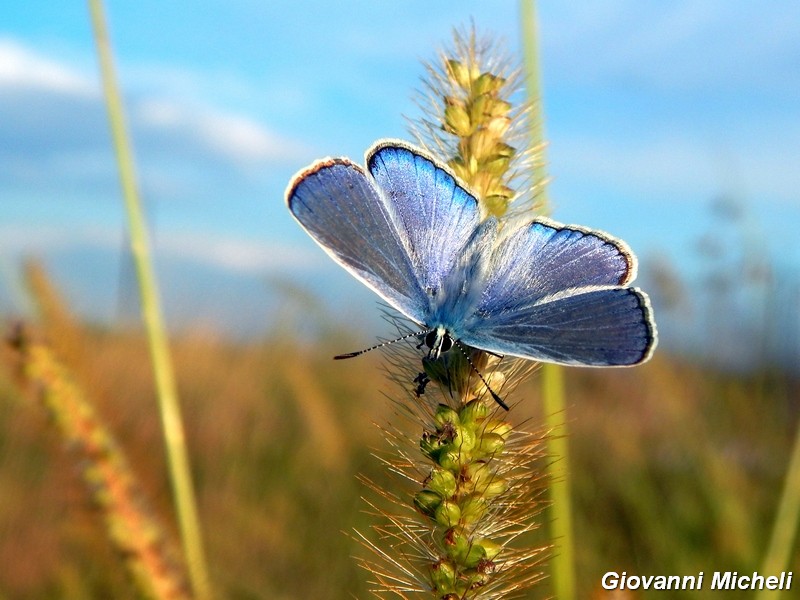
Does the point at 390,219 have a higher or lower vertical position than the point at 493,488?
higher

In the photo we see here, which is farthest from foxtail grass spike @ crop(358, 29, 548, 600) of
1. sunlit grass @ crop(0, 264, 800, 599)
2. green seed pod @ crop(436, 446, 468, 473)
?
sunlit grass @ crop(0, 264, 800, 599)

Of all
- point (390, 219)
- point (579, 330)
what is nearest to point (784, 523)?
point (579, 330)

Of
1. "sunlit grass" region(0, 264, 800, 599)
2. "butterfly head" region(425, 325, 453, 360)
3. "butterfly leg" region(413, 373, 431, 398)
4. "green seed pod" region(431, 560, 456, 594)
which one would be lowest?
"sunlit grass" region(0, 264, 800, 599)

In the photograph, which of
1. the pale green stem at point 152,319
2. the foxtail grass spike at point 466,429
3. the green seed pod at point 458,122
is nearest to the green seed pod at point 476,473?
the foxtail grass spike at point 466,429

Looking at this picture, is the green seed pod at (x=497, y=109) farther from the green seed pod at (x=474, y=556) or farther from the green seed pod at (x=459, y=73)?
the green seed pod at (x=474, y=556)

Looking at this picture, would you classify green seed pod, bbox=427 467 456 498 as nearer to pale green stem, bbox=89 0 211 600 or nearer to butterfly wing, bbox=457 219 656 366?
butterfly wing, bbox=457 219 656 366

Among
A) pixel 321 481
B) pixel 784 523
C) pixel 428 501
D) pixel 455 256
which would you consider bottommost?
pixel 321 481

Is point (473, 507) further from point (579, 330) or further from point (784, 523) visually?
point (784, 523)
